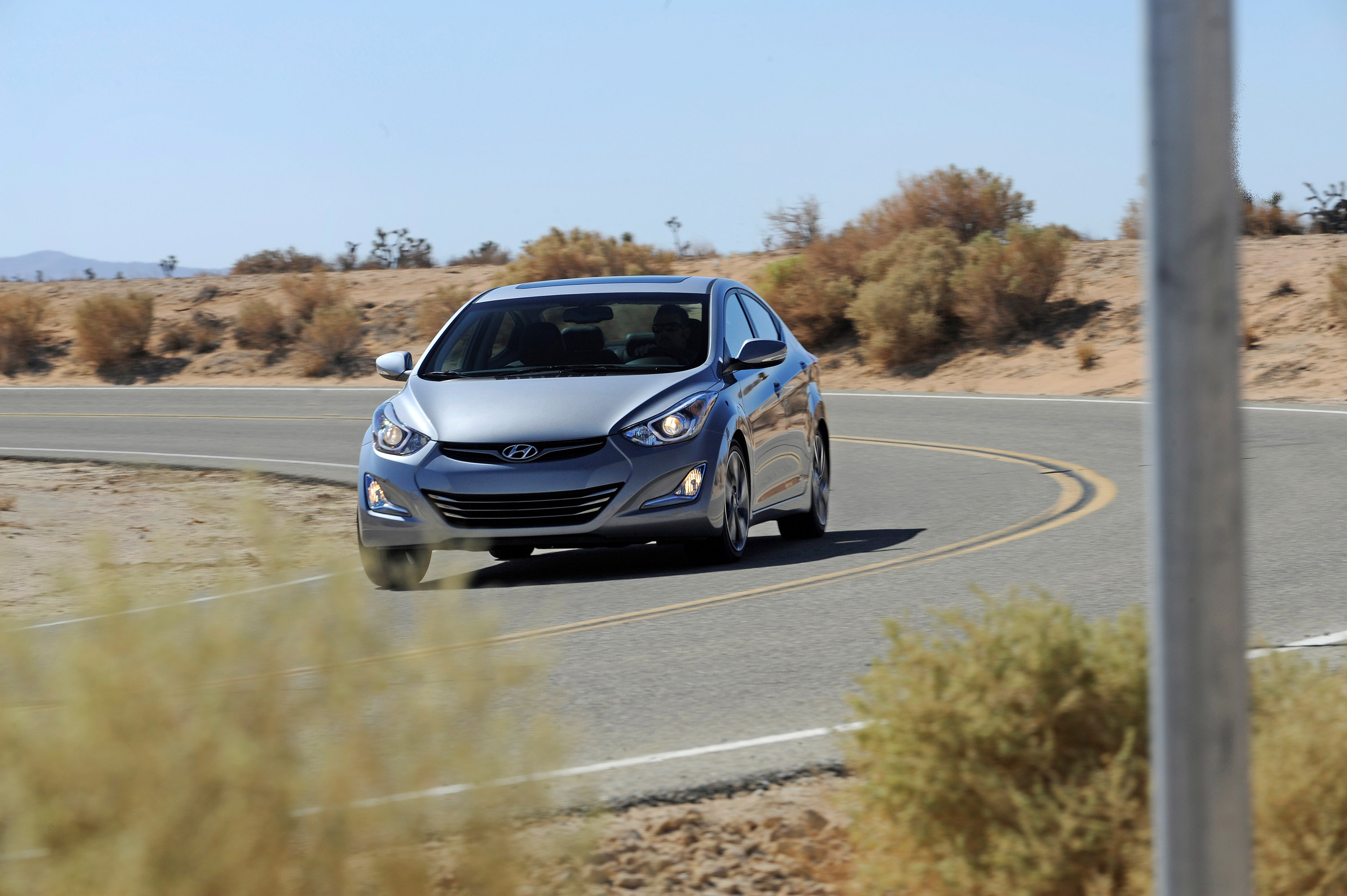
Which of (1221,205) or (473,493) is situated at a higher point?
(1221,205)

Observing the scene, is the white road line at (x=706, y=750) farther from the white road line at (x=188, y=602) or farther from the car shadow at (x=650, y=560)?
the car shadow at (x=650, y=560)

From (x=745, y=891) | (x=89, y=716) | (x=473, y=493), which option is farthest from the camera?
(x=473, y=493)

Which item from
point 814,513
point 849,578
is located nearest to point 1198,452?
point 849,578

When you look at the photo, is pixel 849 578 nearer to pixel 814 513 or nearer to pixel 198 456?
pixel 814 513

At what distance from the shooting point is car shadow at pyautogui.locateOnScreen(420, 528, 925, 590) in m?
9.36

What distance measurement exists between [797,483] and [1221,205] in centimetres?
805

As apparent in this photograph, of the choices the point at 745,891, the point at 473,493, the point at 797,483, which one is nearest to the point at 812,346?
the point at 797,483

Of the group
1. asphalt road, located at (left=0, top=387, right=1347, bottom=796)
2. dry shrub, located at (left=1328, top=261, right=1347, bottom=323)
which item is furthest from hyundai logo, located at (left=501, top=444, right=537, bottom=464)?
dry shrub, located at (left=1328, top=261, right=1347, bottom=323)

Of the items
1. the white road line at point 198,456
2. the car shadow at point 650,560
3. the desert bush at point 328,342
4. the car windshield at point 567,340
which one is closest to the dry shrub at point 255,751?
the car shadow at point 650,560

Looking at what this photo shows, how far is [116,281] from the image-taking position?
48.9m

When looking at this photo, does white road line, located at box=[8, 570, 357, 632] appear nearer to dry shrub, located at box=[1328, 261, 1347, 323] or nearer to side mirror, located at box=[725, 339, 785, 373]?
side mirror, located at box=[725, 339, 785, 373]

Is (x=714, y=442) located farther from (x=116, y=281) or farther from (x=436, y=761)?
(x=116, y=281)

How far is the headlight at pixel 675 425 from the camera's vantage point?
29.2 ft

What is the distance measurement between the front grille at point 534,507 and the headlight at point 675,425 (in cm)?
34
